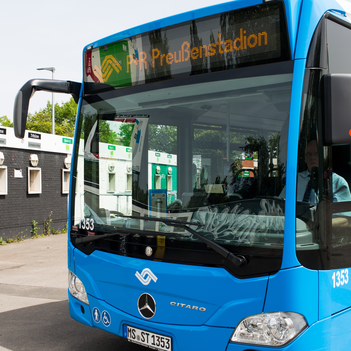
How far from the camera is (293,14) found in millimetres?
2775

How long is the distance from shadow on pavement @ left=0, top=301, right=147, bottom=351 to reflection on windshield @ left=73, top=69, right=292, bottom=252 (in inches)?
61.6

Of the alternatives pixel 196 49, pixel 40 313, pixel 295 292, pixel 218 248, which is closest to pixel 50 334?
pixel 40 313

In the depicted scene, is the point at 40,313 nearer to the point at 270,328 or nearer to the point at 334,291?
the point at 270,328

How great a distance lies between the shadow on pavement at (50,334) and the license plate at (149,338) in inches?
46.6

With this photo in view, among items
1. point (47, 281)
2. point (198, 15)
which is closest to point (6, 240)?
point (47, 281)

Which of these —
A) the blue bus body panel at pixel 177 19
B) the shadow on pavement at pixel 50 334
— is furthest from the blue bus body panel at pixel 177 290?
the blue bus body panel at pixel 177 19

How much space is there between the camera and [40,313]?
6.02m

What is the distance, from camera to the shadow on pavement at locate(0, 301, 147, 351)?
4.64 m

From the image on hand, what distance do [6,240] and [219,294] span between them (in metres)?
12.5

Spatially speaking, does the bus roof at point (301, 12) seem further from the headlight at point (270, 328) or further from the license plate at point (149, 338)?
the license plate at point (149, 338)

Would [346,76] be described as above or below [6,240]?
above

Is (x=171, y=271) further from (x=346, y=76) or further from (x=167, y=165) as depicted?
(x=346, y=76)

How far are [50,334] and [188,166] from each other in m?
3.04

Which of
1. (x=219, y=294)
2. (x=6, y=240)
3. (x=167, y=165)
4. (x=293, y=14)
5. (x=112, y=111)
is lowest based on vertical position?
(x=6, y=240)
